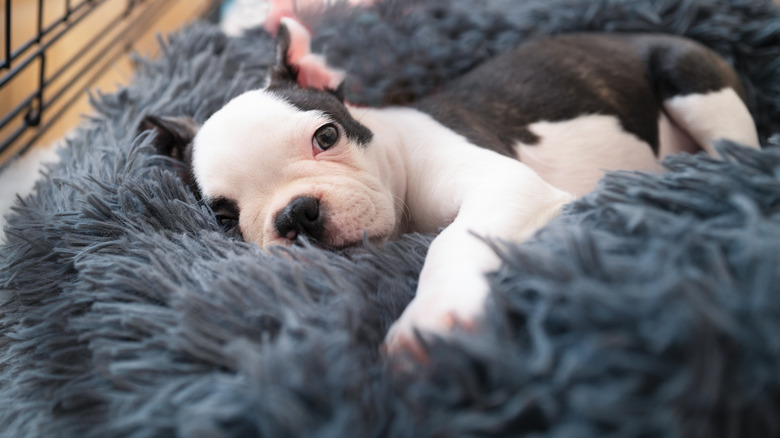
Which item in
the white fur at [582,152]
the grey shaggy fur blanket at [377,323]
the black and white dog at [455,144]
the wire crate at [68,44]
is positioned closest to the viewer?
the grey shaggy fur blanket at [377,323]

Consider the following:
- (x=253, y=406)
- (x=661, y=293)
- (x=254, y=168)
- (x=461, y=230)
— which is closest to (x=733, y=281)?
(x=661, y=293)

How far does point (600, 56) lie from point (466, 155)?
72cm

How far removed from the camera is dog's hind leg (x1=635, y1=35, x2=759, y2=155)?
1605 mm

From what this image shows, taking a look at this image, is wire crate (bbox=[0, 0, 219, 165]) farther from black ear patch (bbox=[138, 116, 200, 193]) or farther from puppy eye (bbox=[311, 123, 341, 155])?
puppy eye (bbox=[311, 123, 341, 155])

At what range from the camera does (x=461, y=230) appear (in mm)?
918

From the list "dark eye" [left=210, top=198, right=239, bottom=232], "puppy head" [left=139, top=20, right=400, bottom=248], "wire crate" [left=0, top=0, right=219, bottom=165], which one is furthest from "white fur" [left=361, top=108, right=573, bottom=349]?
"wire crate" [left=0, top=0, right=219, bottom=165]

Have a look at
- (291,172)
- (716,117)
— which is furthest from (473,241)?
(716,117)

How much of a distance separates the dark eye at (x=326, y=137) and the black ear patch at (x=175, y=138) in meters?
0.33

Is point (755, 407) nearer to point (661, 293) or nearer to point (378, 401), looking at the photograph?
point (661, 293)

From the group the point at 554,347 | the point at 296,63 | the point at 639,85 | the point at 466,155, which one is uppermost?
the point at 296,63

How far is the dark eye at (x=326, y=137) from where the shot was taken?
1219 millimetres

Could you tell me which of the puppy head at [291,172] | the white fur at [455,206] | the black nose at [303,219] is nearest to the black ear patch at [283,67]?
the puppy head at [291,172]

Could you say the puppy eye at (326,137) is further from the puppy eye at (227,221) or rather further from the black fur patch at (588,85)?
the black fur patch at (588,85)

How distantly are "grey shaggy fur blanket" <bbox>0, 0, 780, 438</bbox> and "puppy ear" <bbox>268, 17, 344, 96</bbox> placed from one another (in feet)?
1.36
